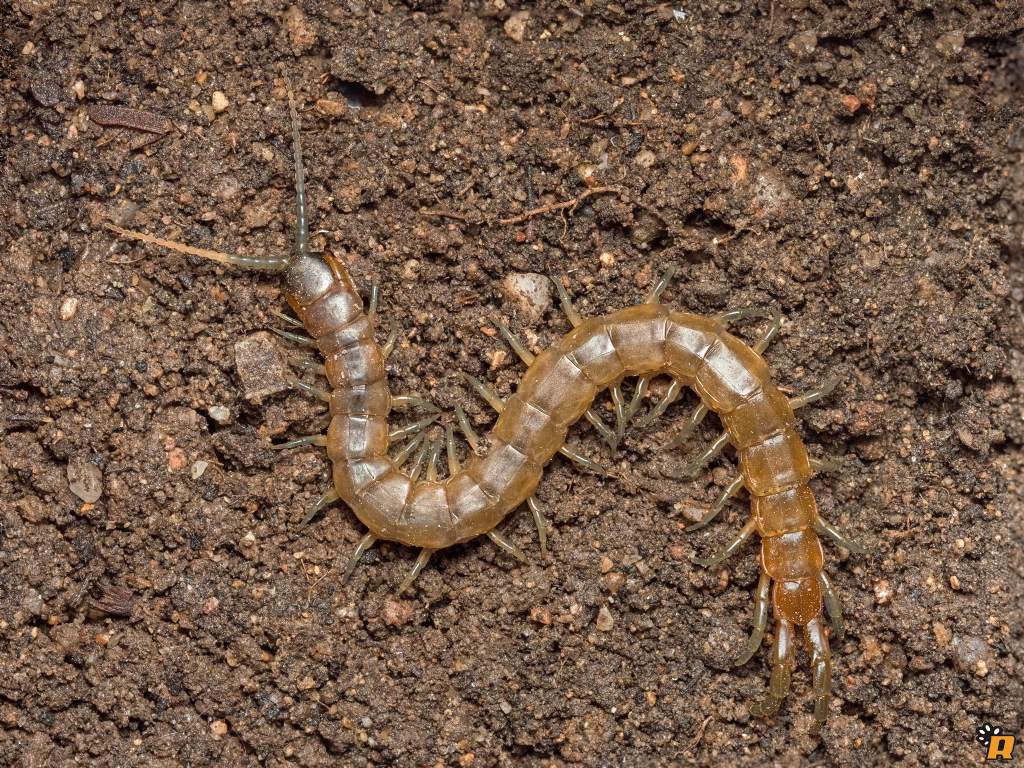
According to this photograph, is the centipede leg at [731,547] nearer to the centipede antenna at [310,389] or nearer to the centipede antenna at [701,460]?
the centipede antenna at [701,460]

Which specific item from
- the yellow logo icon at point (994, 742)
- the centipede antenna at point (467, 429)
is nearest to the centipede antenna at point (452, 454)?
the centipede antenna at point (467, 429)

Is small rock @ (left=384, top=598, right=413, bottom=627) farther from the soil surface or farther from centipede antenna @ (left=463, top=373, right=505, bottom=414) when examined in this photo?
centipede antenna @ (left=463, top=373, right=505, bottom=414)

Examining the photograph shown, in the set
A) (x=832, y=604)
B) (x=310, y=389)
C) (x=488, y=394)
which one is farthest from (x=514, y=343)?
(x=832, y=604)

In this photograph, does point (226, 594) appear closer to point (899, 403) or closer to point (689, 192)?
point (689, 192)

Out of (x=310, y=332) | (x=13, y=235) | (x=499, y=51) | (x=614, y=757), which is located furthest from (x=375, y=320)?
(x=614, y=757)

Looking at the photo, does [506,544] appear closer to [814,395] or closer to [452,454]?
[452,454]
